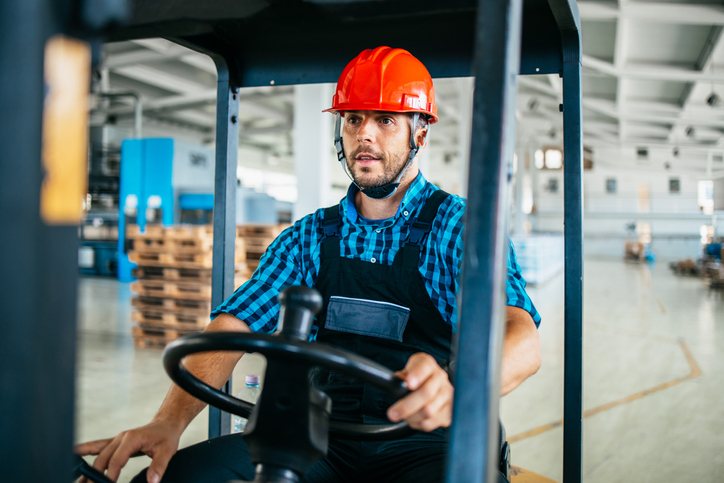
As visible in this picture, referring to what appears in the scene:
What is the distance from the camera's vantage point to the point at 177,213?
44.8 feet

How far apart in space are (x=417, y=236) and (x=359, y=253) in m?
0.25

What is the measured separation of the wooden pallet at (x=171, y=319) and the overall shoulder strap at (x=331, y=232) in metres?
4.31

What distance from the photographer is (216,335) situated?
0.94m

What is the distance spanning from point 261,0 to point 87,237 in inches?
555

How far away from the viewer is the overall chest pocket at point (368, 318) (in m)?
1.68

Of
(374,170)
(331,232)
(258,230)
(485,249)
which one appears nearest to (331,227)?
(331,232)

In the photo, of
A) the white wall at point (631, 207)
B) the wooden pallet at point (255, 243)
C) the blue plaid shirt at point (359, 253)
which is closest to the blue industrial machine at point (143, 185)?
the wooden pallet at point (255, 243)

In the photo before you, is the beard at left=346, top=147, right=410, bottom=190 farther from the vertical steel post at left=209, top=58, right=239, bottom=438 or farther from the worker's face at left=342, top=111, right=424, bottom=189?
the vertical steel post at left=209, top=58, right=239, bottom=438

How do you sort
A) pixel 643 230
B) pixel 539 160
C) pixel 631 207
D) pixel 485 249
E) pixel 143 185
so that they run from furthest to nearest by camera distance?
pixel 539 160 < pixel 631 207 < pixel 643 230 < pixel 143 185 < pixel 485 249

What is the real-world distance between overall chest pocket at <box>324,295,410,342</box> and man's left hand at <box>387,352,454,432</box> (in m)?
0.73

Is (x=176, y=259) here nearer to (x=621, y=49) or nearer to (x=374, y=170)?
(x=374, y=170)

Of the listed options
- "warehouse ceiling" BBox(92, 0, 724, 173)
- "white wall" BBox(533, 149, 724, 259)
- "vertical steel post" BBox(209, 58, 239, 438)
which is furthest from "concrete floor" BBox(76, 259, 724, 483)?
"white wall" BBox(533, 149, 724, 259)

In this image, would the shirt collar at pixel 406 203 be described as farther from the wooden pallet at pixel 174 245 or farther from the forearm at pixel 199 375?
the wooden pallet at pixel 174 245

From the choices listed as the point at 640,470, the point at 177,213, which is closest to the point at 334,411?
the point at 640,470
